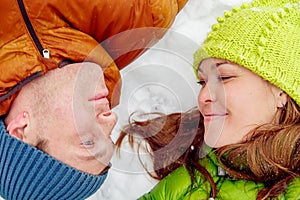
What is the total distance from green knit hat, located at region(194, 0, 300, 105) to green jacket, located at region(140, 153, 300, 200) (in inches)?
9.0

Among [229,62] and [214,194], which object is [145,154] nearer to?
[214,194]

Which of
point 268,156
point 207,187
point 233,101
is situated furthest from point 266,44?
→ point 207,187

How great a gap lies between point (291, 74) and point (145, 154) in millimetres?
523

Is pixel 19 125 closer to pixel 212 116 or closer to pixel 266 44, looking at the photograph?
pixel 212 116

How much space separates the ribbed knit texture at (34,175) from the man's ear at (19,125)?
0.02 meters

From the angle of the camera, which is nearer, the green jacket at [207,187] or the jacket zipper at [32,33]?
the jacket zipper at [32,33]

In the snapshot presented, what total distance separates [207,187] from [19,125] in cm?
49

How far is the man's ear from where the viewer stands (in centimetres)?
130

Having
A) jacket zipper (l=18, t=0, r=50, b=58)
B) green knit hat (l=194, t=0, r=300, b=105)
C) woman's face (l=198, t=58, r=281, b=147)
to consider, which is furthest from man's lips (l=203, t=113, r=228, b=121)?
jacket zipper (l=18, t=0, r=50, b=58)

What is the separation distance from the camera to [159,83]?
5.77 ft

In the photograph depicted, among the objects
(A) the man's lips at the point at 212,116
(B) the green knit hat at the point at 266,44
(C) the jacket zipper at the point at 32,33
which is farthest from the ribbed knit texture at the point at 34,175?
(B) the green knit hat at the point at 266,44

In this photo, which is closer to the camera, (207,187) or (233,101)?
(233,101)

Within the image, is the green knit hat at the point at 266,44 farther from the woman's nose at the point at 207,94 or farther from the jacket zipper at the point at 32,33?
the jacket zipper at the point at 32,33

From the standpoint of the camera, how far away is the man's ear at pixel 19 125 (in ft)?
4.26
